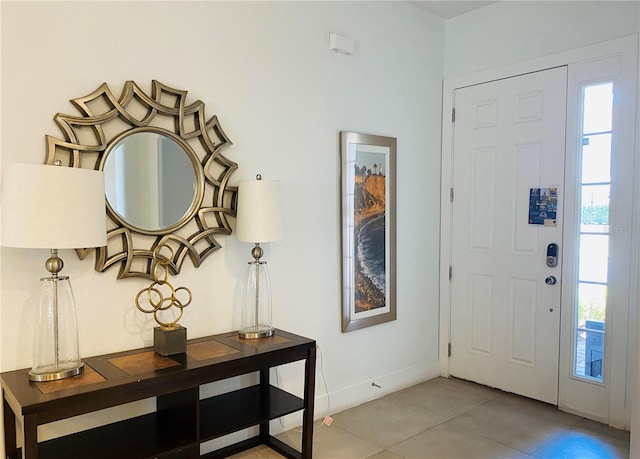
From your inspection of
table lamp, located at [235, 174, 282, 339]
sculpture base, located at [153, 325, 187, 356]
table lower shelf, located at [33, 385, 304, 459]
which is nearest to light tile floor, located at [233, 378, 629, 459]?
table lower shelf, located at [33, 385, 304, 459]

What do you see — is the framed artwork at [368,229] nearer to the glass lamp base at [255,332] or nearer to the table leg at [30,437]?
the glass lamp base at [255,332]

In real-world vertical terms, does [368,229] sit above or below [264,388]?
above

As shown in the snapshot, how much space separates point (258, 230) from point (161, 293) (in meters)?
0.57

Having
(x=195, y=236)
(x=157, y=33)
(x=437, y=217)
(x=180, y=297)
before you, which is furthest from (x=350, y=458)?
(x=157, y=33)

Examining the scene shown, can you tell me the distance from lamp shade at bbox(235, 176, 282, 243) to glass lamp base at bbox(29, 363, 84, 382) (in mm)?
982

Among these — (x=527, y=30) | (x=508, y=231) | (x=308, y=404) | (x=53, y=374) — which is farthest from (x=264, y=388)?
(x=527, y=30)

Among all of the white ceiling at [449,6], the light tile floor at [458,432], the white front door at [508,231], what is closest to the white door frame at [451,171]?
the white front door at [508,231]

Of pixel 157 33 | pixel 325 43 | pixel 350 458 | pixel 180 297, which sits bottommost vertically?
pixel 350 458

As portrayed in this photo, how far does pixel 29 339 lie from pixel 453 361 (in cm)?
304

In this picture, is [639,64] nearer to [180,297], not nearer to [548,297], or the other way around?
[548,297]

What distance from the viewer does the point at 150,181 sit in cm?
245

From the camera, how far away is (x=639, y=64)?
300cm

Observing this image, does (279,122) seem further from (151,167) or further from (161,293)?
(161,293)

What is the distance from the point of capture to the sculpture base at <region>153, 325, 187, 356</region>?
7.43 feet
